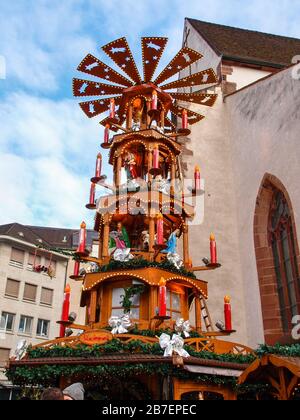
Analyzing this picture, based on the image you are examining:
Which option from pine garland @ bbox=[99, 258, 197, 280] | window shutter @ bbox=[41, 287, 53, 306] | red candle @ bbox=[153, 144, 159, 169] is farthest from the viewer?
window shutter @ bbox=[41, 287, 53, 306]

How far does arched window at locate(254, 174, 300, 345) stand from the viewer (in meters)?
14.2

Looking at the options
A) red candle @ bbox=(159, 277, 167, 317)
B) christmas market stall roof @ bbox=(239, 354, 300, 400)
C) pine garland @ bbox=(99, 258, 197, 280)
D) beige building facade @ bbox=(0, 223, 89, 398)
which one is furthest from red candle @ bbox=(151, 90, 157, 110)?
beige building facade @ bbox=(0, 223, 89, 398)

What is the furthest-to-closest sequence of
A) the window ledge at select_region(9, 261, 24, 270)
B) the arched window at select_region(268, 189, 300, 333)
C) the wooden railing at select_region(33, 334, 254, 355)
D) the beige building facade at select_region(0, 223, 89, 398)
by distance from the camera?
the window ledge at select_region(9, 261, 24, 270)
the beige building facade at select_region(0, 223, 89, 398)
the arched window at select_region(268, 189, 300, 333)
the wooden railing at select_region(33, 334, 254, 355)

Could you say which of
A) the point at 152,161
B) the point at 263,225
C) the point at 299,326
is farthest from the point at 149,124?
the point at 299,326

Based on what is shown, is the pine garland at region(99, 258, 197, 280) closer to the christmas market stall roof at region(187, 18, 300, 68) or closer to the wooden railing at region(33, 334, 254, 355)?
the wooden railing at region(33, 334, 254, 355)

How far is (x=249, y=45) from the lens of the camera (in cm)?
2416

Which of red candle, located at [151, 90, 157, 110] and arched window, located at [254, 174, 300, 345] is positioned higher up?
red candle, located at [151, 90, 157, 110]

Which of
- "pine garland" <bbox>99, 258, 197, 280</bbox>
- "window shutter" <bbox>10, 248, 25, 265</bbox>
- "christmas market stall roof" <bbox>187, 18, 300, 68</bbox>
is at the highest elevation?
"christmas market stall roof" <bbox>187, 18, 300, 68</bbox>

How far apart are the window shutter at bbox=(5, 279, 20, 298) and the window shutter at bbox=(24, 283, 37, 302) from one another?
0.61 meters

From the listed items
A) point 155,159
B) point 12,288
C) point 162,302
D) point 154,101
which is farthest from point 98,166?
point 12,288

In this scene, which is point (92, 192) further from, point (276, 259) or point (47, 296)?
point (47, 296)

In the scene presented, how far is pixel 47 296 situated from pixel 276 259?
20963 mm

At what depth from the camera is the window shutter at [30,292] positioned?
3136 centimetres

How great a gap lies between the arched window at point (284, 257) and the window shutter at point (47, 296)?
67.3 feet
